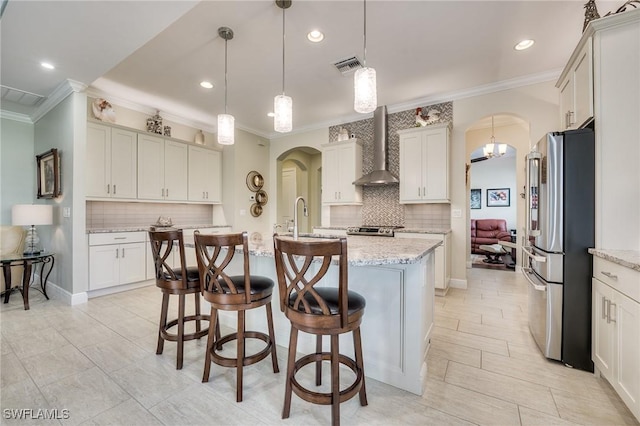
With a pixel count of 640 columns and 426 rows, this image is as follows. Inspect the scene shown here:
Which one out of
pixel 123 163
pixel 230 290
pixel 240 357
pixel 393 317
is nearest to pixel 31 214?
pixel 123 163

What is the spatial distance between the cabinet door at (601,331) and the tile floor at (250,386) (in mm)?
167

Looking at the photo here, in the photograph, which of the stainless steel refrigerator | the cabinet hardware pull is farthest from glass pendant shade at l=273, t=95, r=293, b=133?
the cabinet hardware pull

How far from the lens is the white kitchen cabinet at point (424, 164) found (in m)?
3.95

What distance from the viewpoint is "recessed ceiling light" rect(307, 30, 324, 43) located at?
8.75 ft

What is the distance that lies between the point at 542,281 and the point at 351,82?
3066mm

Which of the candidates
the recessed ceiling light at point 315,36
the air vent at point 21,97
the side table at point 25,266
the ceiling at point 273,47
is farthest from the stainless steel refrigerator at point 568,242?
the air vent at point 21,97

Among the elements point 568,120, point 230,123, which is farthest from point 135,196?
point 568,120

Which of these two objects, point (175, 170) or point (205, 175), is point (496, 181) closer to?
point (205, 175)

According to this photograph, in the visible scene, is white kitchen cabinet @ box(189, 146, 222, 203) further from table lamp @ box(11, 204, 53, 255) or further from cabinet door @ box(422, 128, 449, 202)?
cabinet door @ box(422, 128, 449, 202)

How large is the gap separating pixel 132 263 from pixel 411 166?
14.3ft

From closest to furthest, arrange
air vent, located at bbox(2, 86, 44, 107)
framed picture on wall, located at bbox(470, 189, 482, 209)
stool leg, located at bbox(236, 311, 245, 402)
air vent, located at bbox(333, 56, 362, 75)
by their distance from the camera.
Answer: stool leg, located at bbox(236, 311, 245, 402) < air vent, located at bbox(333, 56, 362, 75) < air vent, located at bbox(2, 86, 44, 107) < framed picture on wall, located at bbox(470, 189, 482, 209)

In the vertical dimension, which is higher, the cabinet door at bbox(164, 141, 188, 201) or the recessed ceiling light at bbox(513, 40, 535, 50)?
the recessed ceiling light at bbox(513, 40, 535, 50)

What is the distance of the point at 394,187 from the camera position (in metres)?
4.70

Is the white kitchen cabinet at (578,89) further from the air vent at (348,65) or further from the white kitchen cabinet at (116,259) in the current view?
the white kitchen cabinet at (116,259)
